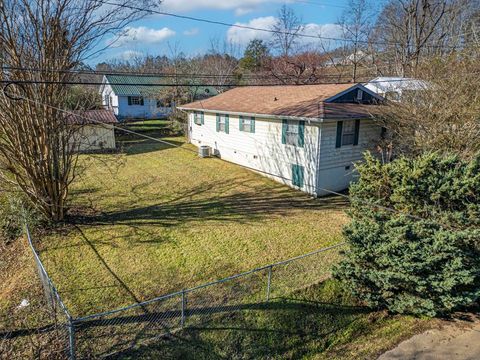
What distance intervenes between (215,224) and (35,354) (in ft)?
19.0

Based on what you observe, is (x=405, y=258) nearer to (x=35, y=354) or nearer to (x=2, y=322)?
(x=35, y=354)

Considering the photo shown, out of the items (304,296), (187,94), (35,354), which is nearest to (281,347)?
(304,296)

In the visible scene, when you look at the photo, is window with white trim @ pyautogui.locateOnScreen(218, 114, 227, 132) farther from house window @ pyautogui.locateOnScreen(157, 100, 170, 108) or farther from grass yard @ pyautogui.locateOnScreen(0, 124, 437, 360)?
house window @ pyautogui.locateOnScreen(157, 100, 170, 108)

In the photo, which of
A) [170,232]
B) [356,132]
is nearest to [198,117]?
[356,132]

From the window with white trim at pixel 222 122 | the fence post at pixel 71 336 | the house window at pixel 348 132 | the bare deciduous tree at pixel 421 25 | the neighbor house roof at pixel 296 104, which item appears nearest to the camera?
the fence post at pixel 71 336

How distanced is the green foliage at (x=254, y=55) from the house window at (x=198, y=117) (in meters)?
23.0

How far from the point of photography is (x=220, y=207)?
38.3 ft

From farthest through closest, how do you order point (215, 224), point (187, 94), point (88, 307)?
point (187, 94), point (215, 224), point (88, 307)

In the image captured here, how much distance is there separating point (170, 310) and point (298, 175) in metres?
8.66

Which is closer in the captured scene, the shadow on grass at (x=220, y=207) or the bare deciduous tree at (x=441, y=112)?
the bare deciduous tree at (x=441, y=112)

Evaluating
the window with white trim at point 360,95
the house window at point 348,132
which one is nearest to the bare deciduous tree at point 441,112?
the house window at point 348,132

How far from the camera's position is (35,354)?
16.8 feet

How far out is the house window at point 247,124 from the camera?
15.7 meters

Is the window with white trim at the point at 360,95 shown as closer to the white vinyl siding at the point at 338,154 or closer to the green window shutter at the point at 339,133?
the white vinyl siding at the point at 338,154
